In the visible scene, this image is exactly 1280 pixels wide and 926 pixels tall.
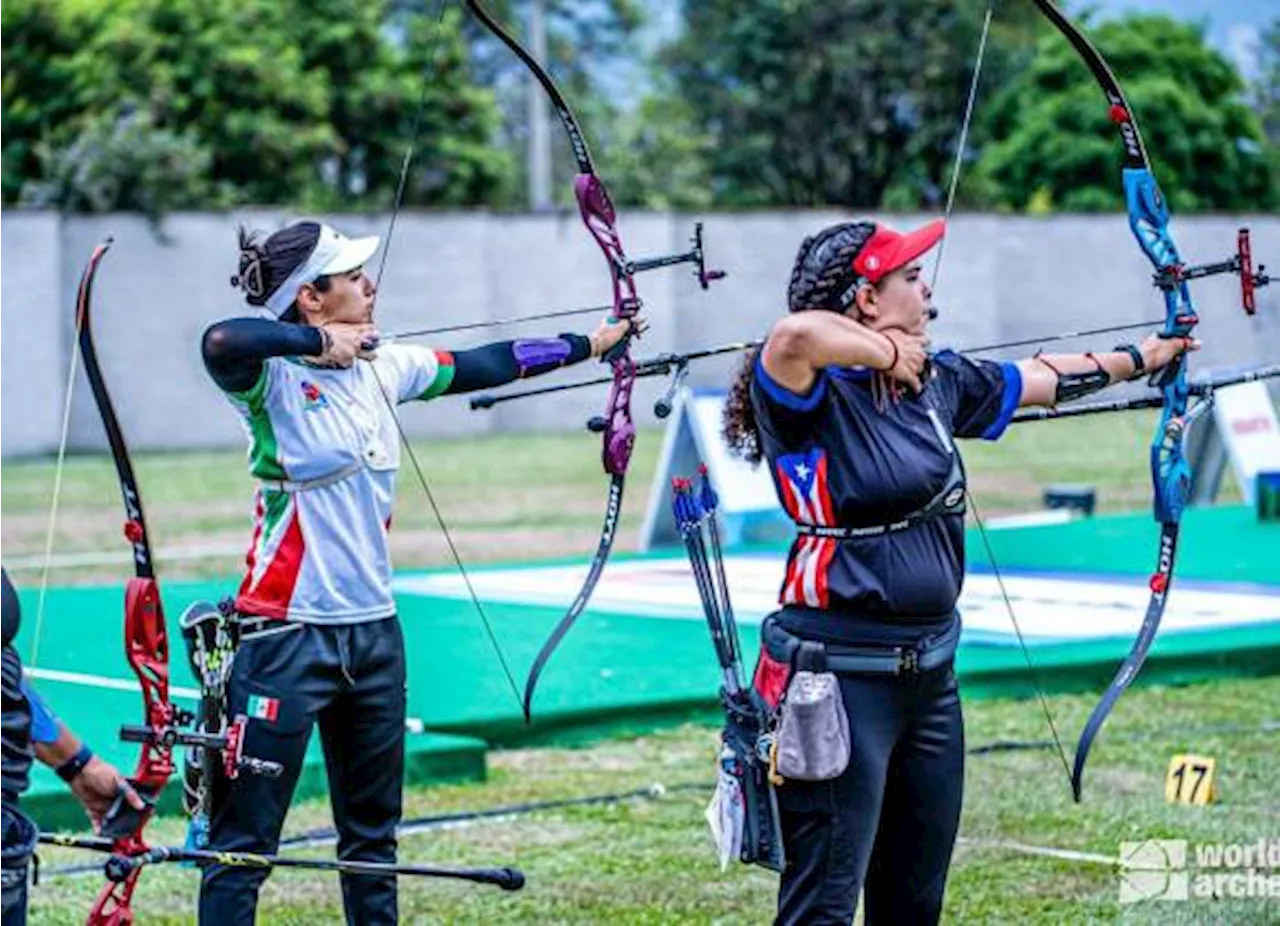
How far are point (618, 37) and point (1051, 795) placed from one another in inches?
2044

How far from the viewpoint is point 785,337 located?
15.6 feet

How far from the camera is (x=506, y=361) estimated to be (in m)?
5.98

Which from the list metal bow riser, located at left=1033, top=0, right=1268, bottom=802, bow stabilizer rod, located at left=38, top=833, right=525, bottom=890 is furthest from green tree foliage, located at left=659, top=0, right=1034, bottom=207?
bow stabilizer rod, located at left=38, top=833, right=525, bottom=890

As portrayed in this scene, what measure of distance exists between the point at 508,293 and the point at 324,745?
24.8m

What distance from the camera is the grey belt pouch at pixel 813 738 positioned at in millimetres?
4715

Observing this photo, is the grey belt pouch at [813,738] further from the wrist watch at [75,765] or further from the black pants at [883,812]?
the wrist watch at [75,765]

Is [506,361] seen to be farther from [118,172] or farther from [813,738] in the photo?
[118,172]

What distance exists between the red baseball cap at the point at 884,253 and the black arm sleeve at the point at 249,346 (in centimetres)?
120

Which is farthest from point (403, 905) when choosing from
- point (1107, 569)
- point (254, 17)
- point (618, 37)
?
point (618, 37)

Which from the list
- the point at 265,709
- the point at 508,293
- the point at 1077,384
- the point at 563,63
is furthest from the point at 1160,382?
the point at 563,63

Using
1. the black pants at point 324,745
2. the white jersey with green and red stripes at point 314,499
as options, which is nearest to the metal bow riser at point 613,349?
the black pants at point 324,745

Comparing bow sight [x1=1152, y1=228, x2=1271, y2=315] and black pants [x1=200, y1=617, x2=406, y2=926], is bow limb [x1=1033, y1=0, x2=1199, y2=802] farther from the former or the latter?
black pants [x1=200, y1=617, x2=406, y2=926]

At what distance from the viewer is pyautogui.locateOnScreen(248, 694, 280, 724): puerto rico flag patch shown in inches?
212

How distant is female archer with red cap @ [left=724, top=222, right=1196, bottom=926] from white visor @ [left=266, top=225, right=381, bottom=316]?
1021 mm
